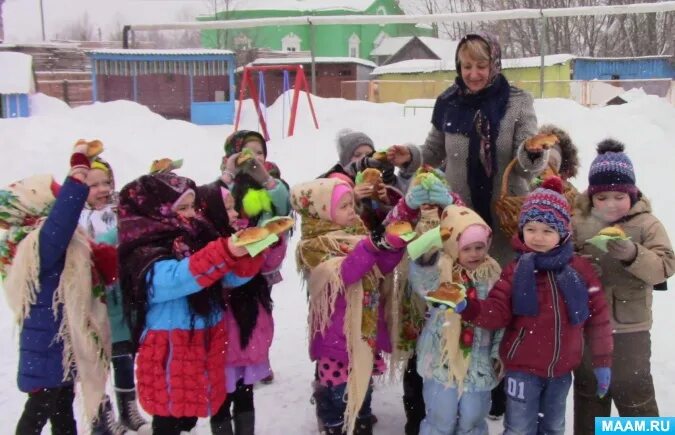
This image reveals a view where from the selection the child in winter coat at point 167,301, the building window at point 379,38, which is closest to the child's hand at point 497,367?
the child in winter coat at point 167,301

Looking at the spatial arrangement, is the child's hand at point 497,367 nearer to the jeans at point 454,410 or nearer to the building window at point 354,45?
the jeans at point 454,410

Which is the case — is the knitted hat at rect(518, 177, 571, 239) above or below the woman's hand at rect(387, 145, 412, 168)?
below

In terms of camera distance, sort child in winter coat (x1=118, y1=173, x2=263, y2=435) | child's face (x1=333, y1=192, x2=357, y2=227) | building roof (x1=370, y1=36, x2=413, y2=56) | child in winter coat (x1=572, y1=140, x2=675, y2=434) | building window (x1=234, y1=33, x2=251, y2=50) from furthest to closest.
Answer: building roof (x1=370, y1=36, x2=413, y2=56) < building window (x1=234, y1=33, x2=251, y2=50) < child's face (x1=333, y1=192, x2=357, y2=227) < child in winter coat (x1=572, y1=140, x2=675, y2=434) < child in winter coat (x1=118, y1=173, x2=263, y2=435)

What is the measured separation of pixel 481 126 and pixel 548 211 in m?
0.66

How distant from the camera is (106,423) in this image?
10.5 ft

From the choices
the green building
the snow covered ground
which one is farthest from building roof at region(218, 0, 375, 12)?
the snow covered ground

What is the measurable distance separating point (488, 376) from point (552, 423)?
1.09 ft

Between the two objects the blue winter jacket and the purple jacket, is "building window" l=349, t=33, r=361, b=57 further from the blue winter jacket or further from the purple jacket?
the blue winter jacket

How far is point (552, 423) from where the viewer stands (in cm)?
269

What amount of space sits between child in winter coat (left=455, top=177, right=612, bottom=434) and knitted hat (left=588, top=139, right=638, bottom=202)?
0.26 m

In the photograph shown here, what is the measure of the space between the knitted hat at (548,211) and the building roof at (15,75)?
470 inches

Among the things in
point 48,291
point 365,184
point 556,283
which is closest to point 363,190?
point 365,184

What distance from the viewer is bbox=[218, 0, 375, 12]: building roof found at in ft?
115

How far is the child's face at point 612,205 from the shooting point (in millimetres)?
2734
